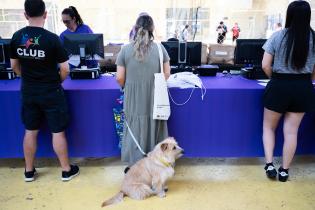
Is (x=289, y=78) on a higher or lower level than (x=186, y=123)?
higher

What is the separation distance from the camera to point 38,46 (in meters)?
2.00

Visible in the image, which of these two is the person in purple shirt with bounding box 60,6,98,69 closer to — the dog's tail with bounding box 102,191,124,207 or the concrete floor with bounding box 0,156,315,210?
the concrete floor with bounding box 0,156,315,210

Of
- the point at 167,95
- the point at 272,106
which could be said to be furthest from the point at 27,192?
the point at 272,106

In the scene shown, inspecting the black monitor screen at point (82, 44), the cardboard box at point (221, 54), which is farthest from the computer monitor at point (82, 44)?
the cardboard box at point (221, 54)

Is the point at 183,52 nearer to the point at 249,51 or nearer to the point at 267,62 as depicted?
the point at 249,51

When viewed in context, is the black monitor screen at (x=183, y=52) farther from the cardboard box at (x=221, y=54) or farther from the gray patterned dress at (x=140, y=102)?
the cardboard box at (x=221, y=54)

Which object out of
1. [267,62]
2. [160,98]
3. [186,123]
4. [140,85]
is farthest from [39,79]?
[267,62]

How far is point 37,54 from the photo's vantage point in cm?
202

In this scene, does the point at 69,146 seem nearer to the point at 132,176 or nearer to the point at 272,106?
the point at 132,176

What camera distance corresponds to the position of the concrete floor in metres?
2.10

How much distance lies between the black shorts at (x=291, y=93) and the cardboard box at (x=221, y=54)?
284 centimetres

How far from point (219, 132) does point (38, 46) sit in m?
1.63

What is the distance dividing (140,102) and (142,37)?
0.50 meters

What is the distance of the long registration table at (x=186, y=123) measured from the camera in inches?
94.6
